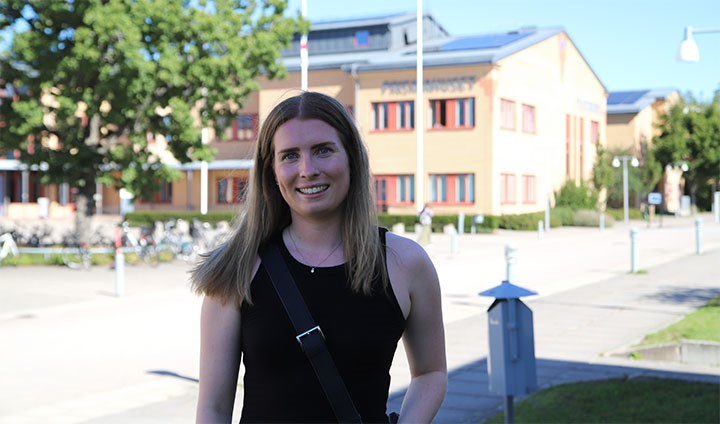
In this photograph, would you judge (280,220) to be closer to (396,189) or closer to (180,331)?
(180,331)

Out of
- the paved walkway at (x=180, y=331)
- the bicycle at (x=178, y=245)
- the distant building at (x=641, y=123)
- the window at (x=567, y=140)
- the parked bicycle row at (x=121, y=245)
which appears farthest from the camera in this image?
the distant building at (x=641, y=123)

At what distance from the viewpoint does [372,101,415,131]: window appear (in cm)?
4878

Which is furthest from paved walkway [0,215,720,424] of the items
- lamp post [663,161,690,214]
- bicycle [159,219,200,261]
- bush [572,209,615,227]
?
lamp post [663,161,690,214]

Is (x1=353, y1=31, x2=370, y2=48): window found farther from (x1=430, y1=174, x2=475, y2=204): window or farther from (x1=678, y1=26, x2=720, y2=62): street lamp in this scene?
(x1=678, y1=26, x2=720, y2=62): street lamp

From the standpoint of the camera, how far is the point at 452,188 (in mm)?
48438

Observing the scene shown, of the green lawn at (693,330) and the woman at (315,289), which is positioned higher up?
the woman at (315,289)

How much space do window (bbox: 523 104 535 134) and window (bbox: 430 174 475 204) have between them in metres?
5.87

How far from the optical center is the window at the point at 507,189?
159ft

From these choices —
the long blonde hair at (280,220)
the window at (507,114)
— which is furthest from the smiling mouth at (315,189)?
the window at (507,114)

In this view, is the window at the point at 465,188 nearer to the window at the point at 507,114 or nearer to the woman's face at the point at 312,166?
the window at the point at 507,114

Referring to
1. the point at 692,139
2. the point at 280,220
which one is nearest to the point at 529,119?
the point at 692,139

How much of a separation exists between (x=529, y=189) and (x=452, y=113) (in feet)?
23.9

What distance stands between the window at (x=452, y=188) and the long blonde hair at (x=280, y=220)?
4530 centimetres

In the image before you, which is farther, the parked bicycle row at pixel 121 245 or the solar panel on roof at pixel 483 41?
the solar panel on roof at pixel 483 41
